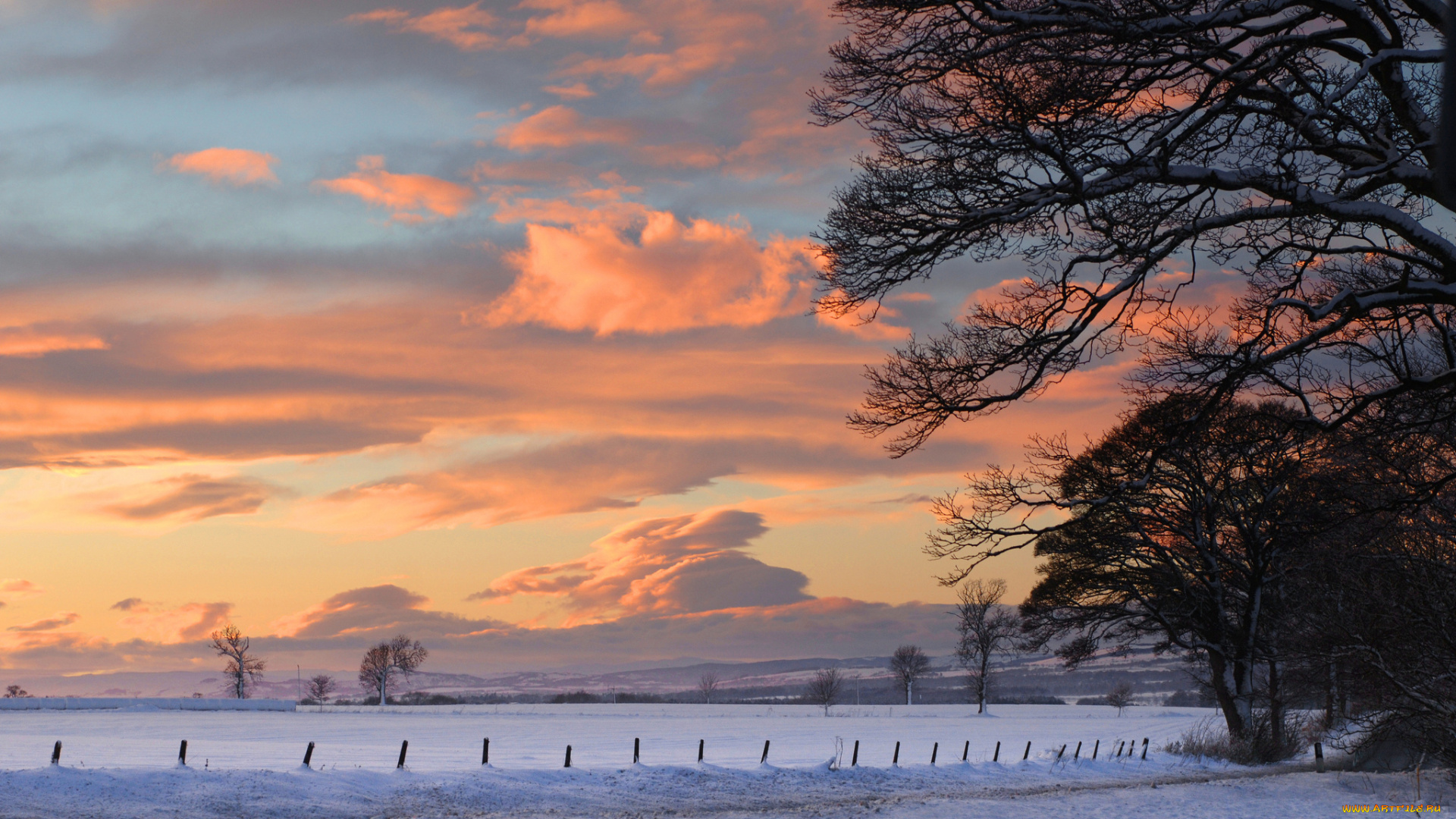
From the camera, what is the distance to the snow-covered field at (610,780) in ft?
61.4

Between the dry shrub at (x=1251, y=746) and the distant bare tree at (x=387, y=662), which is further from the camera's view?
the distant bare tree at (x=387, y=662)

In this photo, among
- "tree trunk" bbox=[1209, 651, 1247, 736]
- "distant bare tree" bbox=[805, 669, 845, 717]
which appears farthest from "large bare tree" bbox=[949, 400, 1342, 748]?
"distant bare tree" bbox=[805, 669, 845, 717]

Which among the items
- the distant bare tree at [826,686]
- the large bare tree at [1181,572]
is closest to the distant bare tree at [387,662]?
the distant bare tree at [826,686]

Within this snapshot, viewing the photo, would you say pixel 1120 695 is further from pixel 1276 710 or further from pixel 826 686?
pixel 1276 710

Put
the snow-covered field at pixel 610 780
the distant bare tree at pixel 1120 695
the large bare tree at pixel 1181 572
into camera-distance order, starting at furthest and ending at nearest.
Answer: the distant bare tree at pixel 1120 695 < the large bare tree at pixel 1181 572 < the snow-covered field at pixel 610 780

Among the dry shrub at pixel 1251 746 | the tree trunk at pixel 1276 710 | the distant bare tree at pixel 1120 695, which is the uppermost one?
the tree trunk at pixel 1276 710

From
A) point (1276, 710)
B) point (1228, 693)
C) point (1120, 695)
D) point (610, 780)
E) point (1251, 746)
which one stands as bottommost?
point (1120, 695)

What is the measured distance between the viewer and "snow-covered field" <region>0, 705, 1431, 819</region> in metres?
18.7

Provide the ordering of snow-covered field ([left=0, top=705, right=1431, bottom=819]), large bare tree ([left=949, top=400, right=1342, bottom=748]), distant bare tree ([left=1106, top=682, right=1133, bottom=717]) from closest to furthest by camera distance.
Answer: snow-covered field ([left=0, top=705, right=1431, bottom=819]) → large bare tree ([left=949, top=400, right=1342, bottom=748]) → distant bare tree ([left=1106, top=682, right=1133, bottom=717])

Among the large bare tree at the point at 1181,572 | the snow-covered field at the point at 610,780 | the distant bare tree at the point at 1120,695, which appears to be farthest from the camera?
the distant bare tree at the point at 1120,695

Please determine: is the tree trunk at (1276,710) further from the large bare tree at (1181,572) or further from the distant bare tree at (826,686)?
the distant bare tree at (826,686)

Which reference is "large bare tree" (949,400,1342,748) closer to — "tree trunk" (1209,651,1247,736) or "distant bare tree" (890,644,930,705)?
"tree trunk" (1209,651,1247,736)

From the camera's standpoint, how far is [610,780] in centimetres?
2297

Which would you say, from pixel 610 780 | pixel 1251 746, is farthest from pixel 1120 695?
pixel 610 780
